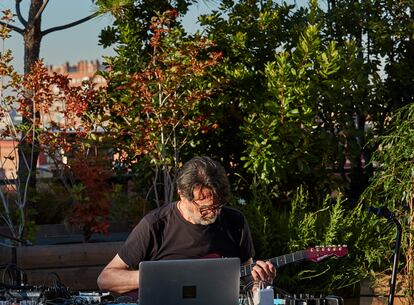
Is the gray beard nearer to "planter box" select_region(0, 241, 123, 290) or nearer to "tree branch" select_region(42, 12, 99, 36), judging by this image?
"planter box" select_region(0, 241, 123, 290)

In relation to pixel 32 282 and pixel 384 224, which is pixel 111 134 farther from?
pixel 384 224

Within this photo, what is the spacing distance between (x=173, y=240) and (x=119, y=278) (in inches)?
14.2

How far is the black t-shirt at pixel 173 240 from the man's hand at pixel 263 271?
0.37 metres

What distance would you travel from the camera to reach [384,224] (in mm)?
8023

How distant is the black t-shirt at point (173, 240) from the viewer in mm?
5336

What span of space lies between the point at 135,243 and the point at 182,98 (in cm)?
359

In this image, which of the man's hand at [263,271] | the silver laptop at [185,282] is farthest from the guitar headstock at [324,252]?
the silver laptop at [185,282]

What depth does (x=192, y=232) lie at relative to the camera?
5.40 m

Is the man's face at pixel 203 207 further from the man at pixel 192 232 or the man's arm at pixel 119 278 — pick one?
the man's arm at pixel 119 278

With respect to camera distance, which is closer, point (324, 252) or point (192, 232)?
point (324, 252)

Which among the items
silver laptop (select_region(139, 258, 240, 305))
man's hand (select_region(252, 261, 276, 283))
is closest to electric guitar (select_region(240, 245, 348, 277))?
man's hand (select_region(252, 261, 276, 283))

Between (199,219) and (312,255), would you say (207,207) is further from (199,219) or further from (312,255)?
(312,255)

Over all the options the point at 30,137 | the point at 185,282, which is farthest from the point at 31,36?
Result: the point at 185,282

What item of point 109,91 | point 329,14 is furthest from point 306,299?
point 329,14
